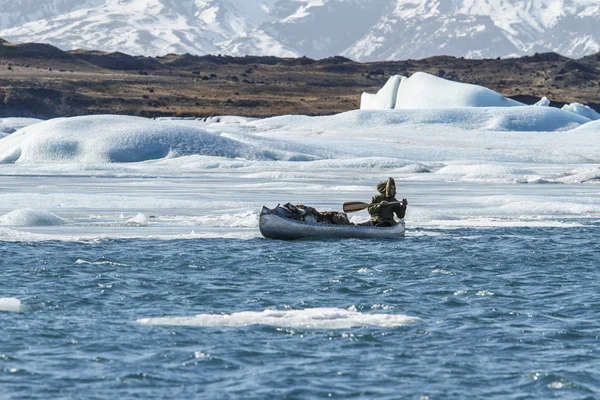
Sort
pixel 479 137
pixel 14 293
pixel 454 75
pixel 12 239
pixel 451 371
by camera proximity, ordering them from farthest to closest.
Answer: pixel 454 75
pixel 479 137
pixel 12 239
pixel 14 293
pixel 451 371


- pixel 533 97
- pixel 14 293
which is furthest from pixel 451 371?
pixel 533 97

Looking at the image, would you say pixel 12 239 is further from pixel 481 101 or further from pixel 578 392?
pixel 481 101

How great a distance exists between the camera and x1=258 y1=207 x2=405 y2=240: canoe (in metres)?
23.3

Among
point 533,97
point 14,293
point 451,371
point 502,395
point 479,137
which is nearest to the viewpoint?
point 502,395

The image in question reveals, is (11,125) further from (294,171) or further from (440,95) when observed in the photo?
(294,171)

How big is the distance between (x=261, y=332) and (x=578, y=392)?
4.03 meters

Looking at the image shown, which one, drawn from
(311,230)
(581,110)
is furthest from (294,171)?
(581,110)

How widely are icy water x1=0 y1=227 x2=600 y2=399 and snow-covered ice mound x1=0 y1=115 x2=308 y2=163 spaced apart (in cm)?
2999

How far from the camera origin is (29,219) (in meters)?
25.0

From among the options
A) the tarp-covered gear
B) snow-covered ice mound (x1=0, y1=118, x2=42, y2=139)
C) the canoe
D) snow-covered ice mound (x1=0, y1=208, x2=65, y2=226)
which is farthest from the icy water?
snow-covered ice mound (x1=0, y1=118, x2=42, y2=139)

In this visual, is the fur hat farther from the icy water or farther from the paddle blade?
the icy water

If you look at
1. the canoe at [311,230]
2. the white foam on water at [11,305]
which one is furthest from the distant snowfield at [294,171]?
the white foam on water at [11,305]

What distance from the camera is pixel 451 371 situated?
1220 cm

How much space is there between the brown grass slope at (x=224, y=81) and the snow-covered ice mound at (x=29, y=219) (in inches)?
3499
